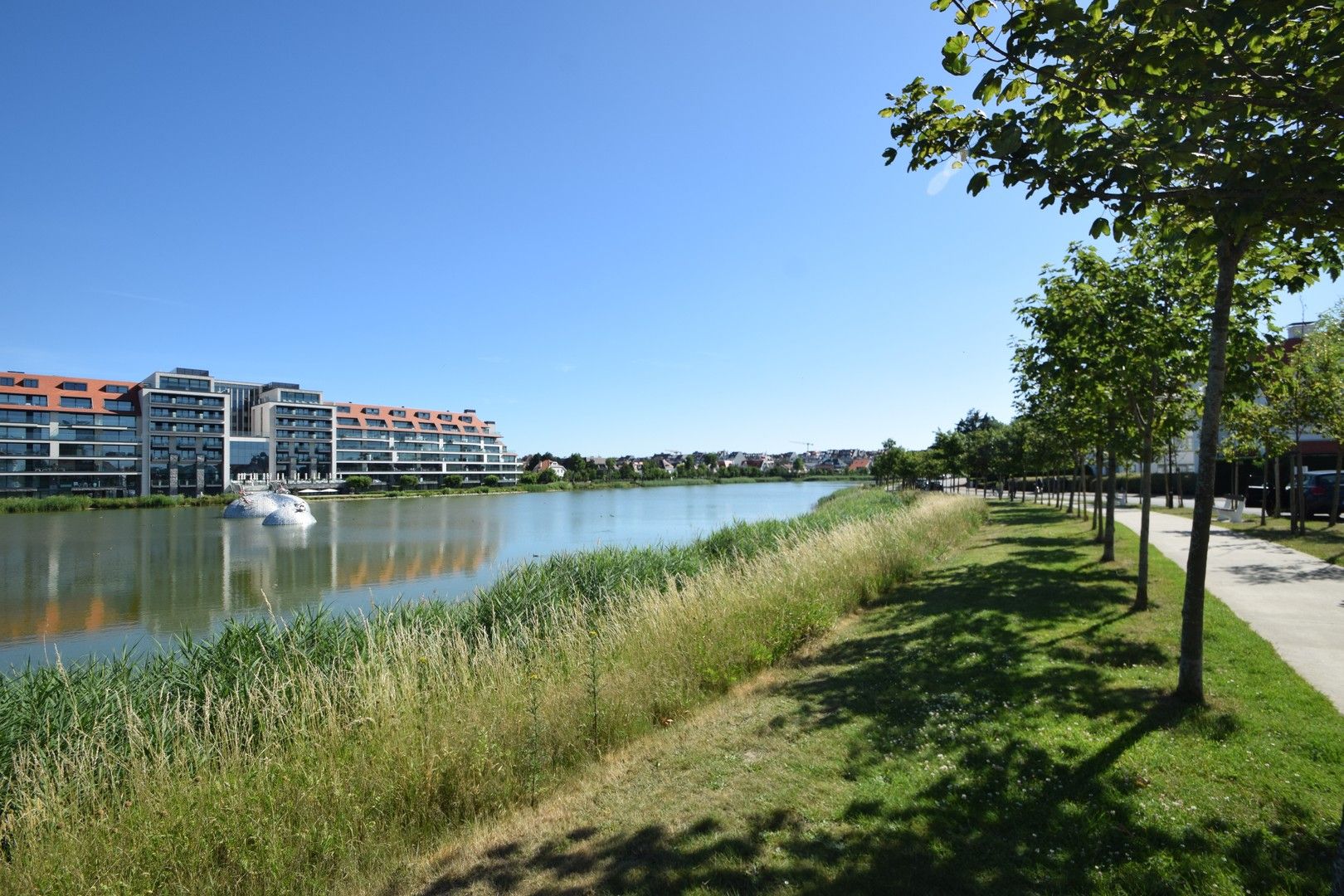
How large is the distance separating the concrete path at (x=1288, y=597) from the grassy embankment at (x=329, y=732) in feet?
16.2

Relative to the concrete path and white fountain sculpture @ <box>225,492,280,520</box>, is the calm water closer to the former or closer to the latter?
white fountain sculpture @ <box>225,492,280,520</box>

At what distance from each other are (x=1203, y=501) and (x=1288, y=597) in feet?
17.7

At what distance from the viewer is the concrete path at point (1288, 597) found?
647 cm

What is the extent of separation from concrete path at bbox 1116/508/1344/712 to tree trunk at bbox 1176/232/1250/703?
3.17 ft

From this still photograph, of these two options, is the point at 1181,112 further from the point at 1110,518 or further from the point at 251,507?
the point at 251,507

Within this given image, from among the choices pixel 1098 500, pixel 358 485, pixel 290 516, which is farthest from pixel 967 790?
pixel 358 485

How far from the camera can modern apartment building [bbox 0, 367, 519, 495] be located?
7812 centimetres

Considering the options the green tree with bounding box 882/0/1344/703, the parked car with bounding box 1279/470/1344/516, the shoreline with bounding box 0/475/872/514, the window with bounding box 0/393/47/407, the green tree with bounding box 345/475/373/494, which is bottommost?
the shoreline with bounding box 0/475/872/514

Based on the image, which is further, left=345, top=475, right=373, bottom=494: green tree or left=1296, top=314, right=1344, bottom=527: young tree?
left=345, top=475, right=373, bottom=494: green tree

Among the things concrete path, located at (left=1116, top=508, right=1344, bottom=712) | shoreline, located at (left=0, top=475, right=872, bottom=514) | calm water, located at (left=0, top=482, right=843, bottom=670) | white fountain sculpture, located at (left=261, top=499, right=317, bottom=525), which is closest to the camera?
concrete path, located at (left=1116, top=508, right=1344, bottom=712)

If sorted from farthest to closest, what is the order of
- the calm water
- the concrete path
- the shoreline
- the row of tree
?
the shoreline
the calm water
the concrete path
the row of tree

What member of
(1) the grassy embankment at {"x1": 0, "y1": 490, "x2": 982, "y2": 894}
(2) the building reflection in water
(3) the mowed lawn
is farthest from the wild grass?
(3) the mowed lawn

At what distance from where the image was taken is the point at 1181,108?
398cm

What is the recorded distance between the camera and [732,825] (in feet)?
13.7
